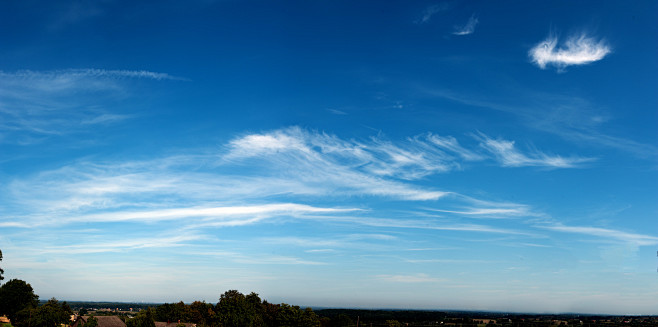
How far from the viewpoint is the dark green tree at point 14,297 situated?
4678 inches

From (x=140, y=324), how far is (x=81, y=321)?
48.4 ft

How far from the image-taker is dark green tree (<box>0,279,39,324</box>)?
390 feet

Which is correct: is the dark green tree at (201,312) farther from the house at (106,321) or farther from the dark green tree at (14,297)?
the dark green tree at (14,297)

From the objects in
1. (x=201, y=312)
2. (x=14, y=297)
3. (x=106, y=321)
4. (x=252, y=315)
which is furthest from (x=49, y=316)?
(x=201, y=312)

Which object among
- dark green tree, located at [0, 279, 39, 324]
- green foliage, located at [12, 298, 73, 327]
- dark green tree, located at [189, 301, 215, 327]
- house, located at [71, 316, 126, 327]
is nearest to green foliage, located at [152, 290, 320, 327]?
dark green tree, located at [189, 301, 215, 327]

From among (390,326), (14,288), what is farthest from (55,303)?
(390,326)

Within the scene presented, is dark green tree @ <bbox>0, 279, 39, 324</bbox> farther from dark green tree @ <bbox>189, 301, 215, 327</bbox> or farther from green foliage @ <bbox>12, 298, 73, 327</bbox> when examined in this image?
dark green tree @ <bbox>189, 301, 215, 327</bbox>

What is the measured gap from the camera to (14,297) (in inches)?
4742

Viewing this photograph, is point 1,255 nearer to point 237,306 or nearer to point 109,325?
point 109,325

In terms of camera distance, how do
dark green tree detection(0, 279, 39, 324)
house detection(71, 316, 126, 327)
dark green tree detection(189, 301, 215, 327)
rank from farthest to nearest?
dark green tree detection(189, 301, 215, 327) < dark green tree detection(0, 279, 39, 324) < house detection(71, 316, 126, 327)

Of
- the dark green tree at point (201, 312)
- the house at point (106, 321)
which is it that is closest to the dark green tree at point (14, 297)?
the house at point (106, 321)

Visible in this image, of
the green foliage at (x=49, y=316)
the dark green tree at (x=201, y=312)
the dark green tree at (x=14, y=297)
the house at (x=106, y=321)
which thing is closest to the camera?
the green foliage at (x=49, y=316)

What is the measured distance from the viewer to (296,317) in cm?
10219

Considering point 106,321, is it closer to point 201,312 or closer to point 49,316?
point 49,316
